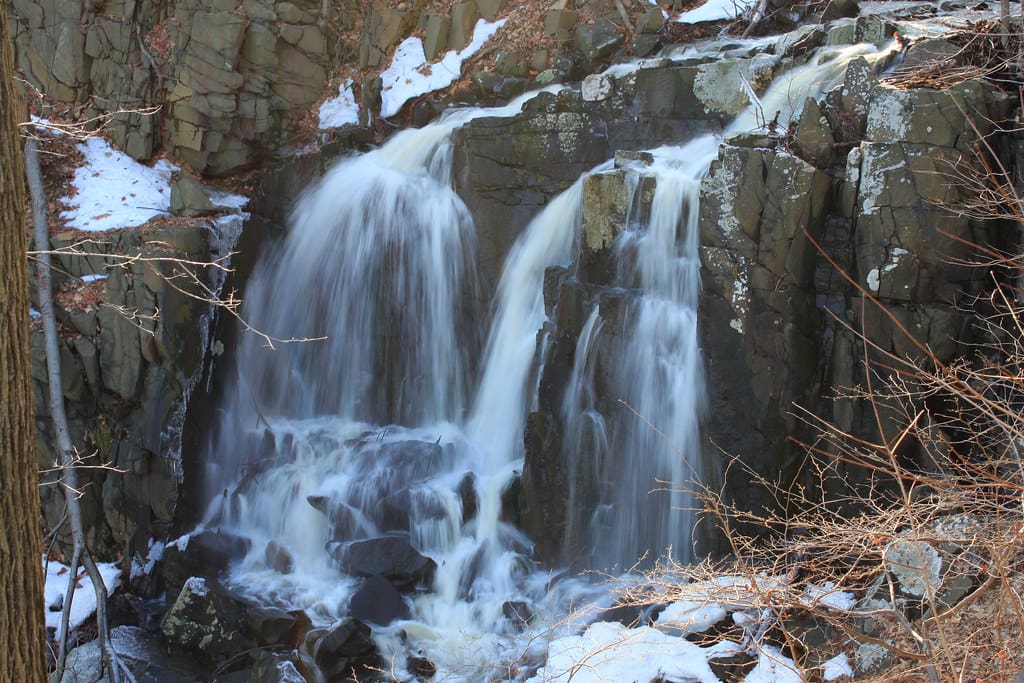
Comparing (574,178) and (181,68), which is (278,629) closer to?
(574,178)

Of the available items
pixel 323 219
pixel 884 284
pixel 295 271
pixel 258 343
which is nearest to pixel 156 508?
pixel 258 343

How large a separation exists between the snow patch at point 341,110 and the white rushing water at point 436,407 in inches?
62.7

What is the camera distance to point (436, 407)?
35.4ft

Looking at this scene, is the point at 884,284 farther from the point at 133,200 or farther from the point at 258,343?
the point at 133,200

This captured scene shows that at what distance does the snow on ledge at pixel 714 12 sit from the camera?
11.5 metres

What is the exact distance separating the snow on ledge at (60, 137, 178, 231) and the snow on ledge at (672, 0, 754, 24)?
766 cm

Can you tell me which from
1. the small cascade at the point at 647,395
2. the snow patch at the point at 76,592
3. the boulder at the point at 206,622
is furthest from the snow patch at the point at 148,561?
the small cascade at the point at 647,395

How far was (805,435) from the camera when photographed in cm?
774

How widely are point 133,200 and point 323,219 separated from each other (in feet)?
9.43

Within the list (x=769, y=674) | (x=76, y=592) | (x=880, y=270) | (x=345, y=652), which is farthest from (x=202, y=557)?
(x=880, y=270)

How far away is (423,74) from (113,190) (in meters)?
4.85

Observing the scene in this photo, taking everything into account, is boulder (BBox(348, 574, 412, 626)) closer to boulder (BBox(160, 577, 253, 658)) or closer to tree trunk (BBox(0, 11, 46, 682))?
boulder (BBox(160, 577, 253, 658))

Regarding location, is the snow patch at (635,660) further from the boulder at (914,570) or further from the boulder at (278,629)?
the boulder at (278,629)

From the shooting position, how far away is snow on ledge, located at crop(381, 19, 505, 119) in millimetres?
12891
